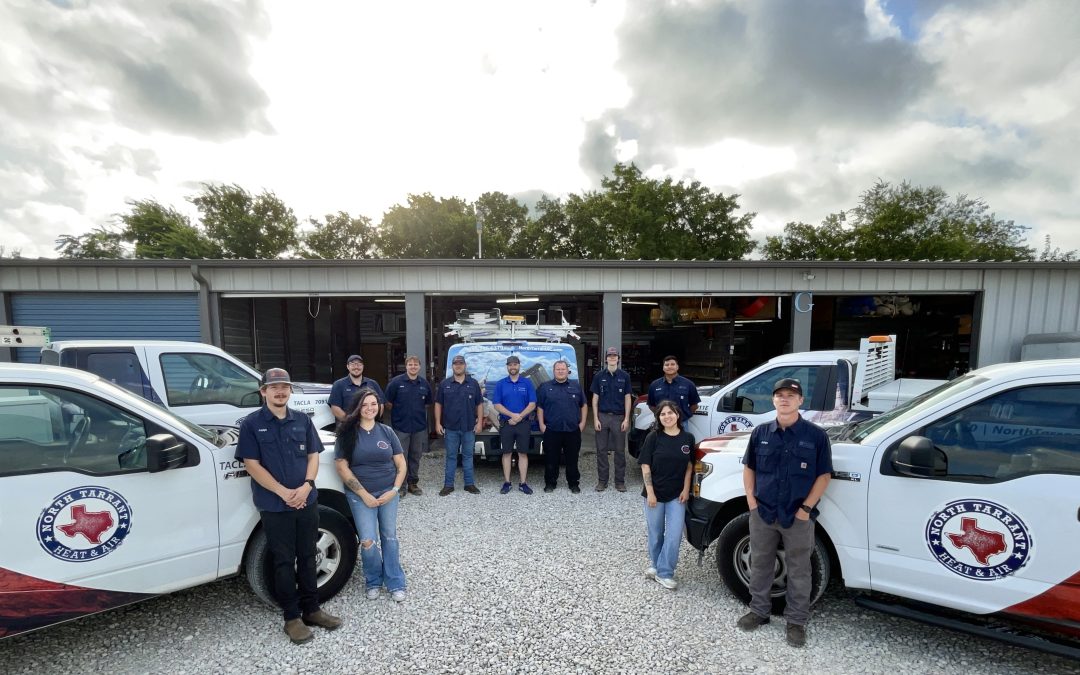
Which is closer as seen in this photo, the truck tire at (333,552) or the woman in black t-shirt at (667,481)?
the truck tire at (333,552)

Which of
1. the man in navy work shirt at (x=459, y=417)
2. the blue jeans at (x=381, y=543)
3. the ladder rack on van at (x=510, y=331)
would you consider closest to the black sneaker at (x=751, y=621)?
the blue jeans at (x=381, y=543)

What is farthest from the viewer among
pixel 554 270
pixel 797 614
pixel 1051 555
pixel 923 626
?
pixel 554 270

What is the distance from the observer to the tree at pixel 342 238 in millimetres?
31875

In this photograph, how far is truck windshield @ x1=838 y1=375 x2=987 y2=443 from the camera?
2753mm

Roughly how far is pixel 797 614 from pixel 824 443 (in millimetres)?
1132

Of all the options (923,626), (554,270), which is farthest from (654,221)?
(923,626)

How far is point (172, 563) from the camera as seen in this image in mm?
2701

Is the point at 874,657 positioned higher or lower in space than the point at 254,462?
lower

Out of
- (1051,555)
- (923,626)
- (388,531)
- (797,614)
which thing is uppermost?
(1051,555)

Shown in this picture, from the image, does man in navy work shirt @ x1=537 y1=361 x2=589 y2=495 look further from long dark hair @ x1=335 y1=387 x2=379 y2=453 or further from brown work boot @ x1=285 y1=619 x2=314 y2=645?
brown work boot @ x1=285 y1=619 x2=314 y2=645

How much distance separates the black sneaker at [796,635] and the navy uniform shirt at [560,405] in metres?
3.11

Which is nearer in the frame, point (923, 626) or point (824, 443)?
point (824, 443)

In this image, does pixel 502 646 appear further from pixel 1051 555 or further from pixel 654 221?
pixel 654 221

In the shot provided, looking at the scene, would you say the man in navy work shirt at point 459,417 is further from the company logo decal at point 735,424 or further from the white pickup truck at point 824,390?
the company logo decal at point 735,424
